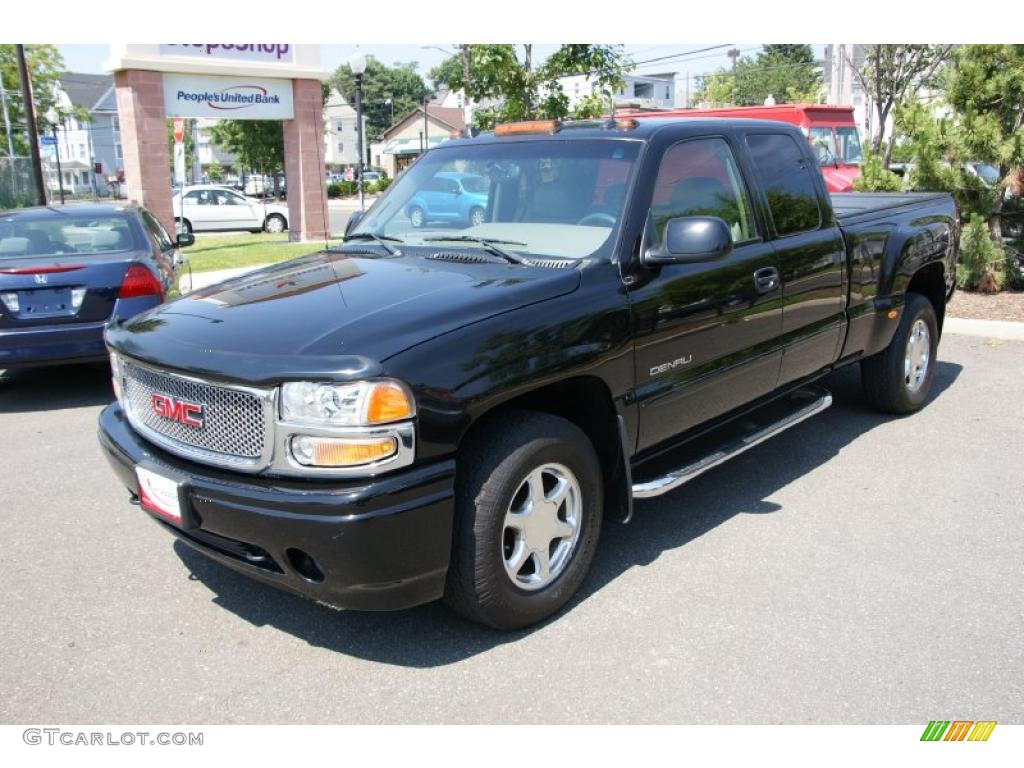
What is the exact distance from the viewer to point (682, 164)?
4121 mm

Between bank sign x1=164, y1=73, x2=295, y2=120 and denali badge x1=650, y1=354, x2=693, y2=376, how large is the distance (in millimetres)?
15858

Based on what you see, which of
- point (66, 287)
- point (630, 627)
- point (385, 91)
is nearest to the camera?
point (630, 627)

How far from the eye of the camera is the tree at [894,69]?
669 inches

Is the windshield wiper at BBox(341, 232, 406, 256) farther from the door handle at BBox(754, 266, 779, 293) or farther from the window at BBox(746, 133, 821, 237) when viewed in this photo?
the window at BBox(746, 133, 821, 237)

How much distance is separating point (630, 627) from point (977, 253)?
8.77 metres

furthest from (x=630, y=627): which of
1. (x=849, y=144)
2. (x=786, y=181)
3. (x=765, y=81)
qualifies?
(x=765, y=81)

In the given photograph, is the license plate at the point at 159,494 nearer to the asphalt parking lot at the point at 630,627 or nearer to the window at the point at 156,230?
the asphalt parking lot at the point at 630,627

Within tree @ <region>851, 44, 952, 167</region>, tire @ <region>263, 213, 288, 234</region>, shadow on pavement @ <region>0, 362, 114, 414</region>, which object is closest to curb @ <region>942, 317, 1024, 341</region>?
shadow on pavement @ <region>0, 362, 114, 414</region>

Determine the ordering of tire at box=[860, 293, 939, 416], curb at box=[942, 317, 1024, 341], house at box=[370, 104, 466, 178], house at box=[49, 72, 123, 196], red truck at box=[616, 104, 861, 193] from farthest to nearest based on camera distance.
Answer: house at box=[49, 72, 123, 196] → house at box=[370, 104, 466, 178] → red truck at box=[616, 104, 861, 193] → curb at box=[942, 317, 1024, 341] → tire at box=[860, 293, 939, 416]

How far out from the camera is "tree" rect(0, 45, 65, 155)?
3500 centimetres

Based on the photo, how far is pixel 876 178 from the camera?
10.9m

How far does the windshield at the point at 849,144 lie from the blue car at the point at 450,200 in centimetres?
1703

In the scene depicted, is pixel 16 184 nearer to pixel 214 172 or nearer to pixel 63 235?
pixel 63 235
